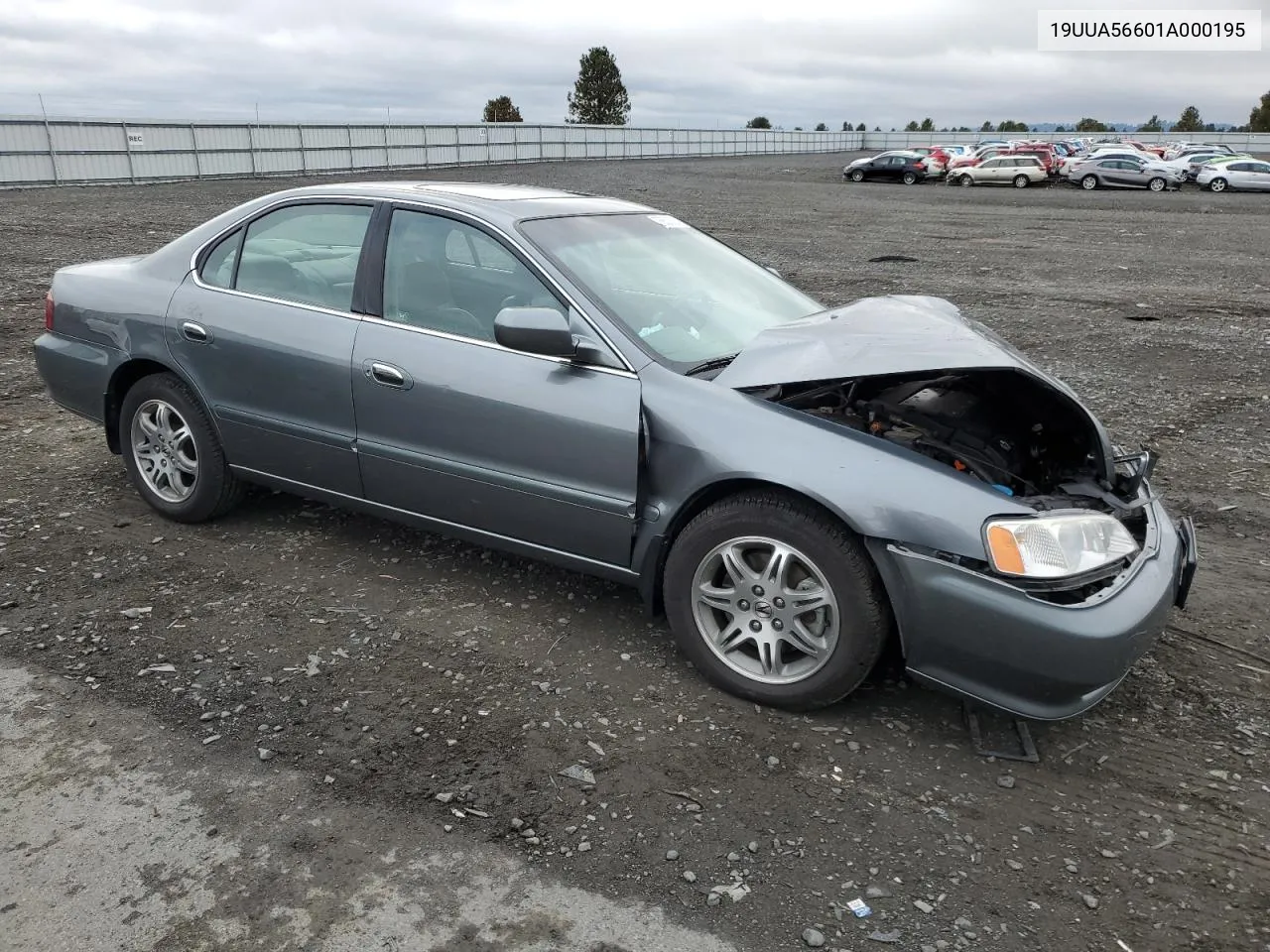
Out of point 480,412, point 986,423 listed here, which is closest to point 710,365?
point 480,412

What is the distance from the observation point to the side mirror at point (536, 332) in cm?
346

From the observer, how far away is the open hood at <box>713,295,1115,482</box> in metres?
3.20

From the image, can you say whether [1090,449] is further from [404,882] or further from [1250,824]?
[404,882]

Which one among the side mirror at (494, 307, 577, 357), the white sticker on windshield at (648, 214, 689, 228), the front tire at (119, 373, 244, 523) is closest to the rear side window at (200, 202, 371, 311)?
the front tire at (119, 373, 244, 523)

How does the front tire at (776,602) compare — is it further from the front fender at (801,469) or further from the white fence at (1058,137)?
the white fence at (1058,137)

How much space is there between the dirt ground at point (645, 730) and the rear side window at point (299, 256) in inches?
45.9

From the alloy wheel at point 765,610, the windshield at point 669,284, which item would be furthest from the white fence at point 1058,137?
the alloy wheel at point 765,610

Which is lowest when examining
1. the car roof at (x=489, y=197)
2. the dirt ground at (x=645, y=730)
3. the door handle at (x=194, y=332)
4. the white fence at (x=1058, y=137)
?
the dirt ground at (x=645, y=730)

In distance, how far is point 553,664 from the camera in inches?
143

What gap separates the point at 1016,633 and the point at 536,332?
1.83 m

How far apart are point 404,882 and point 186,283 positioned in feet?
10.3

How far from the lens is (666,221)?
4691 millimetres

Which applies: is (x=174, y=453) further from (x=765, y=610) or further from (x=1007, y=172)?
(x=1007, y=172)

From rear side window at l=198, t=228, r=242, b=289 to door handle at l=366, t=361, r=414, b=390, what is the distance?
1.03 metres
